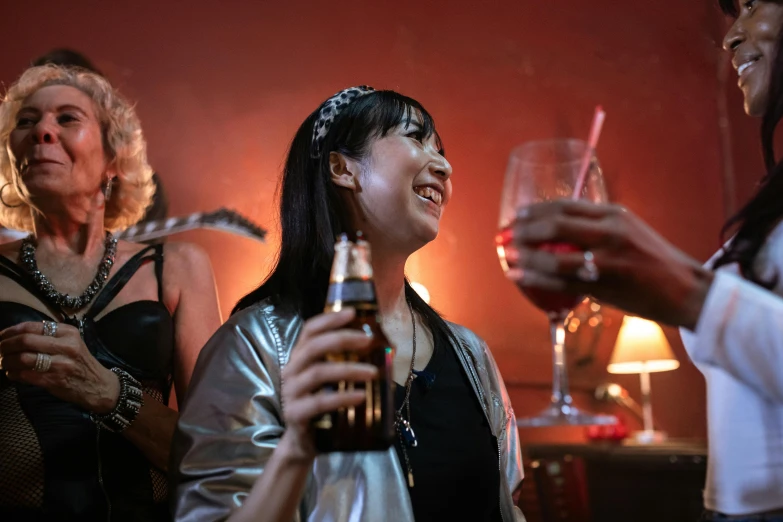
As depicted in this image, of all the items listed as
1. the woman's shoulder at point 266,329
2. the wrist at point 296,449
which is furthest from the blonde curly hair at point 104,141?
the wrist at point 296,449

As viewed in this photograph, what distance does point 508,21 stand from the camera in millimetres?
4496

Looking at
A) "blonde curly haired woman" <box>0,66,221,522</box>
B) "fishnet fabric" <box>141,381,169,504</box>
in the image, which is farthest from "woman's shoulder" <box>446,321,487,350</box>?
"fishnet fabric" <box>141,381,169,504</box>

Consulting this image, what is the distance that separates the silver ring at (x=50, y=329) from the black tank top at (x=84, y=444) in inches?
8.0

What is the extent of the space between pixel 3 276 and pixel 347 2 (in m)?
2.93

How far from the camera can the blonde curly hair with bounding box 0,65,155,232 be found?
1.95m

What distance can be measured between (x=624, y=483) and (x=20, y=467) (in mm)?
2650

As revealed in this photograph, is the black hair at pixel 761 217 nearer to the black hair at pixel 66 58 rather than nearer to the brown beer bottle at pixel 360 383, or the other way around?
the brown beer bottle at pixel 360 383

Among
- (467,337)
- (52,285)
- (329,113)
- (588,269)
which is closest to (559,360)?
(588,269)

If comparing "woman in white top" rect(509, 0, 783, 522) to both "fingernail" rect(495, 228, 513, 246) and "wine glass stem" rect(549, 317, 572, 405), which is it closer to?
"fingernail" rect(495, 228, 513, 246)

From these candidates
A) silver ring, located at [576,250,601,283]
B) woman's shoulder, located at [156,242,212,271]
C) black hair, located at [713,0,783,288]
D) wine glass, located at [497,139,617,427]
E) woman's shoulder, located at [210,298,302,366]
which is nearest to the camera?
silver ring, located at [576,250,601,283]

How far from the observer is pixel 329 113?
5.43 ft

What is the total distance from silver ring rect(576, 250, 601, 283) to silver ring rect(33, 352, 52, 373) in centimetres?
110

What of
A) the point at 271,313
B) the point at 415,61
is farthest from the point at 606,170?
the point at 271,313

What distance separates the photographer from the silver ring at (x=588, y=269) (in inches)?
27.0
